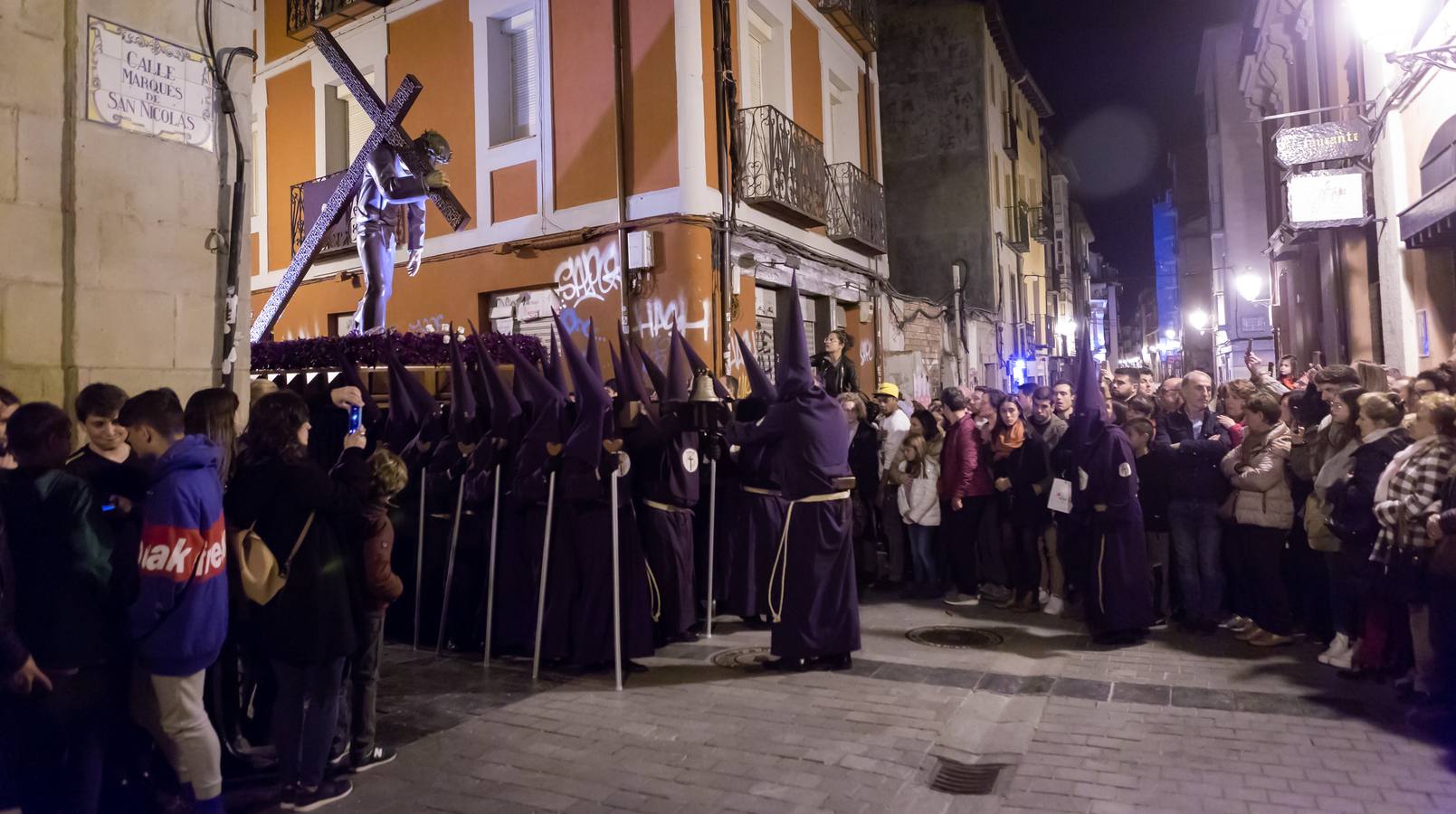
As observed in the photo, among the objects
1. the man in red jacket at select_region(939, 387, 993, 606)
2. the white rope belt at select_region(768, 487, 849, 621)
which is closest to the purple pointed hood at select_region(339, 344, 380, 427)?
the white rope belt at select_region(768, 487, 849, 621)

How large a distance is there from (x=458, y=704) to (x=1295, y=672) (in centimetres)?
541

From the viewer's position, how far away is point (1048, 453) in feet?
26.3

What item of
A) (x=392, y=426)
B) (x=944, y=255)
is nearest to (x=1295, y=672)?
(x=392, y=426)

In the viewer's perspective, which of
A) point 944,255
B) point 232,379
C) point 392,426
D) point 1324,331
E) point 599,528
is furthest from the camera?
point 944,255

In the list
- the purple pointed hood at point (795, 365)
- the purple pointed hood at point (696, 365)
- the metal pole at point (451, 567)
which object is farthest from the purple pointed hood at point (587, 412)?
the metal pole at point (451, 567)

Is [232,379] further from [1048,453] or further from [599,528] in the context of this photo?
[1048,453]

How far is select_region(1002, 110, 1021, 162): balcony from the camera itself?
2544 centimetres

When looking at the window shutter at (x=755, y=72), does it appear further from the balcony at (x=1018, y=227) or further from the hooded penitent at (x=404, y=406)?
the balcony at (x=1018, y=227)

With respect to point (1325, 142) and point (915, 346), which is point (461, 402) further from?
point (915, 346)

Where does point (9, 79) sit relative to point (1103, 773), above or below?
above

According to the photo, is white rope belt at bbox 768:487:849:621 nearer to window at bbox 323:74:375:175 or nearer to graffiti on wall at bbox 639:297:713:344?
graffiti on wall at bbox 639:297:713:344

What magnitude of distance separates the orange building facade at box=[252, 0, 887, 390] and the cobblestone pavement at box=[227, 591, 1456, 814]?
6642 millimetres

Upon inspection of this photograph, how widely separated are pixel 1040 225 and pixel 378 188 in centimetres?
2414

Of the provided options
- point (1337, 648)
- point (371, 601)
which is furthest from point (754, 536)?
point (1337, 648)
